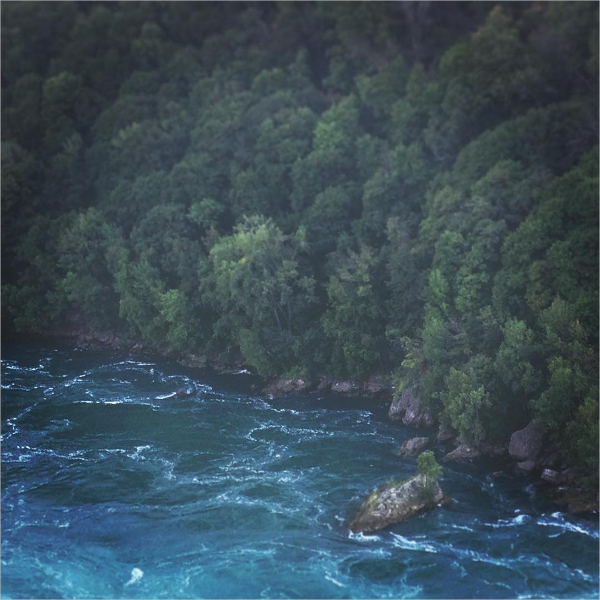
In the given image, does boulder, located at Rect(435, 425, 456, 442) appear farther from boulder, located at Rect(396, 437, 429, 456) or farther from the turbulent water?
the turbulent water

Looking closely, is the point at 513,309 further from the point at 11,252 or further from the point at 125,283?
the point at 11,252

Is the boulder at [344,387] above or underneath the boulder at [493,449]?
above

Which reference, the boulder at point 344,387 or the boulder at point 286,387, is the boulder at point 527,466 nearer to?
the boulder at point 344,387

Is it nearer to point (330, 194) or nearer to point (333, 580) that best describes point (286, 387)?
point (330, 194)

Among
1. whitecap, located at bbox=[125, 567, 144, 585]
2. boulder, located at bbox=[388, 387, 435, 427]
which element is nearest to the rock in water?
boulder, located at bbox=[388, 387, 435, 427]

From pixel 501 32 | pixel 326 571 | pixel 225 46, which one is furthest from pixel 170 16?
pixel 326 571

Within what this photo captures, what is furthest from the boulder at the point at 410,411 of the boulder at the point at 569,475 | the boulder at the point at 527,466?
the boulder at the point at 569,475
